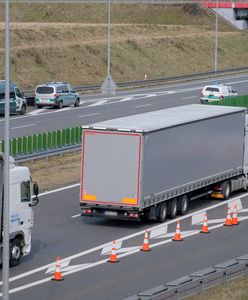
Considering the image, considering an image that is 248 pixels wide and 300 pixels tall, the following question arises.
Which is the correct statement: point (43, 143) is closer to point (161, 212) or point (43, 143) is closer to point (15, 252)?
point (161, 212)

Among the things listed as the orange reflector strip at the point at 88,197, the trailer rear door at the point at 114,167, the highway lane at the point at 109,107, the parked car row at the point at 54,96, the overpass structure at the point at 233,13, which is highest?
the overpass structure at the point at 233,13

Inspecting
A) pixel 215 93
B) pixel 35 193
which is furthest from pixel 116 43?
pixel 35 193

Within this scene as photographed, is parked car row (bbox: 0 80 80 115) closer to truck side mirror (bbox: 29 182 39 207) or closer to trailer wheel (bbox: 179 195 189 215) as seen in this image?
trailer wheel (bbox: 179 195 189 215)

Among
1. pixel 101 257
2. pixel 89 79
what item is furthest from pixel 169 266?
pixel 89 79

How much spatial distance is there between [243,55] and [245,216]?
240 ft

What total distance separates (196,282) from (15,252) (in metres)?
5.37

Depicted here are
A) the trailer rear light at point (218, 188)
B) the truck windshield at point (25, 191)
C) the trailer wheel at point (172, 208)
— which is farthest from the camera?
the trailer rear light at point (218, 188)

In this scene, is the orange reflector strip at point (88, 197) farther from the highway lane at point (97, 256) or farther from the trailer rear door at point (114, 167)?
the highway lane at point (97, 256)

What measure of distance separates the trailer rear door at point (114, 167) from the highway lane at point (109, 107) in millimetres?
16733

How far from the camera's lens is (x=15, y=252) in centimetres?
2616

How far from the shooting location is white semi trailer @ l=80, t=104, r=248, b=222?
30984 mm

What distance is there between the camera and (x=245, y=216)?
112 feet

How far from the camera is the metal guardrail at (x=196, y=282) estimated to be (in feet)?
68.9

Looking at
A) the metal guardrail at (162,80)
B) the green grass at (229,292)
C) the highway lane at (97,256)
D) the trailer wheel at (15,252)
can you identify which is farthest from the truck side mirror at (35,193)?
the metal guardrail at (162,80)
